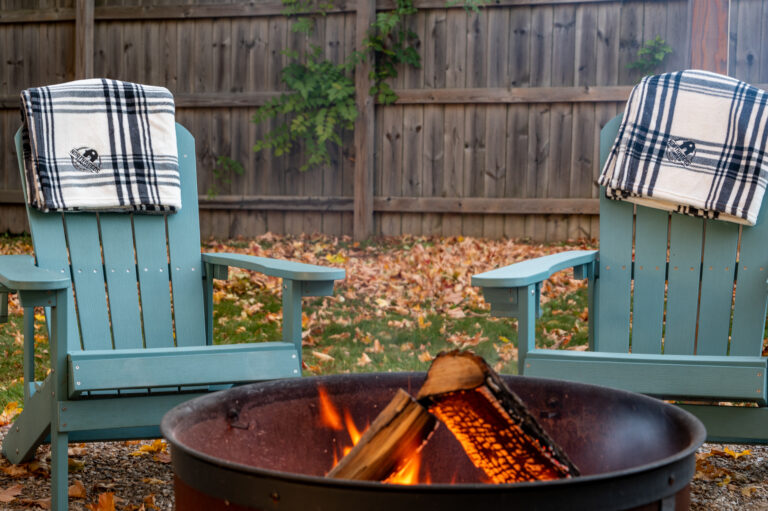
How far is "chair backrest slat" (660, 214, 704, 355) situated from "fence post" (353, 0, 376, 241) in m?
3.82

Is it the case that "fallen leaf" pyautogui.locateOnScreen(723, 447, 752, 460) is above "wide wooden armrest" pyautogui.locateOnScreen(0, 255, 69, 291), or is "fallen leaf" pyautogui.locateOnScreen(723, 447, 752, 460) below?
below

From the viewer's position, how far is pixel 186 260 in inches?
101

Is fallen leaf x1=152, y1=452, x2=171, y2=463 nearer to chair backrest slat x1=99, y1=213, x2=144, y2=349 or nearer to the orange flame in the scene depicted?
chair backrest slat x1=99, y1=213, x2=144, y2=349

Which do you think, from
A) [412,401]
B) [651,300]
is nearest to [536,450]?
[412,401]

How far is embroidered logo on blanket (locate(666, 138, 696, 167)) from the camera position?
2.54m

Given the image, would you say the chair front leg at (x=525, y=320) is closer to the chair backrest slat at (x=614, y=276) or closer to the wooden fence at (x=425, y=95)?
the chair backrest slat at (x=614, y=276)

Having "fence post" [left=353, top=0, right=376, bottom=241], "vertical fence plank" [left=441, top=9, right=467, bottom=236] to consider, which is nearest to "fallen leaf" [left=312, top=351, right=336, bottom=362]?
"fence post" [left=353, top=0, right=376, bottom=241]

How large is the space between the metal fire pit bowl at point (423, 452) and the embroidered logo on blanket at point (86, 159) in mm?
1397

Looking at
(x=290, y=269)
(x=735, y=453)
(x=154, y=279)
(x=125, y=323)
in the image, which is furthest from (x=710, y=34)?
(x=125, y=323)

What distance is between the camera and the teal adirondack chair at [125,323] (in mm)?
1856

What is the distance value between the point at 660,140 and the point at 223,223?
4.61 metres

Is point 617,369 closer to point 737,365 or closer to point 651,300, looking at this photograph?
point 737,365

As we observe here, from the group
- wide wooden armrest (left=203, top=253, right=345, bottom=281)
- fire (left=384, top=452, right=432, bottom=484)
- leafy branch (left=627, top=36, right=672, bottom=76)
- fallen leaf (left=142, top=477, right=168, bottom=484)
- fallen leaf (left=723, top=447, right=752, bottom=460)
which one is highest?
leafy branch (left=627, top=36, right=672, bottom=76)

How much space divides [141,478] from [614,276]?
152 centimetres
